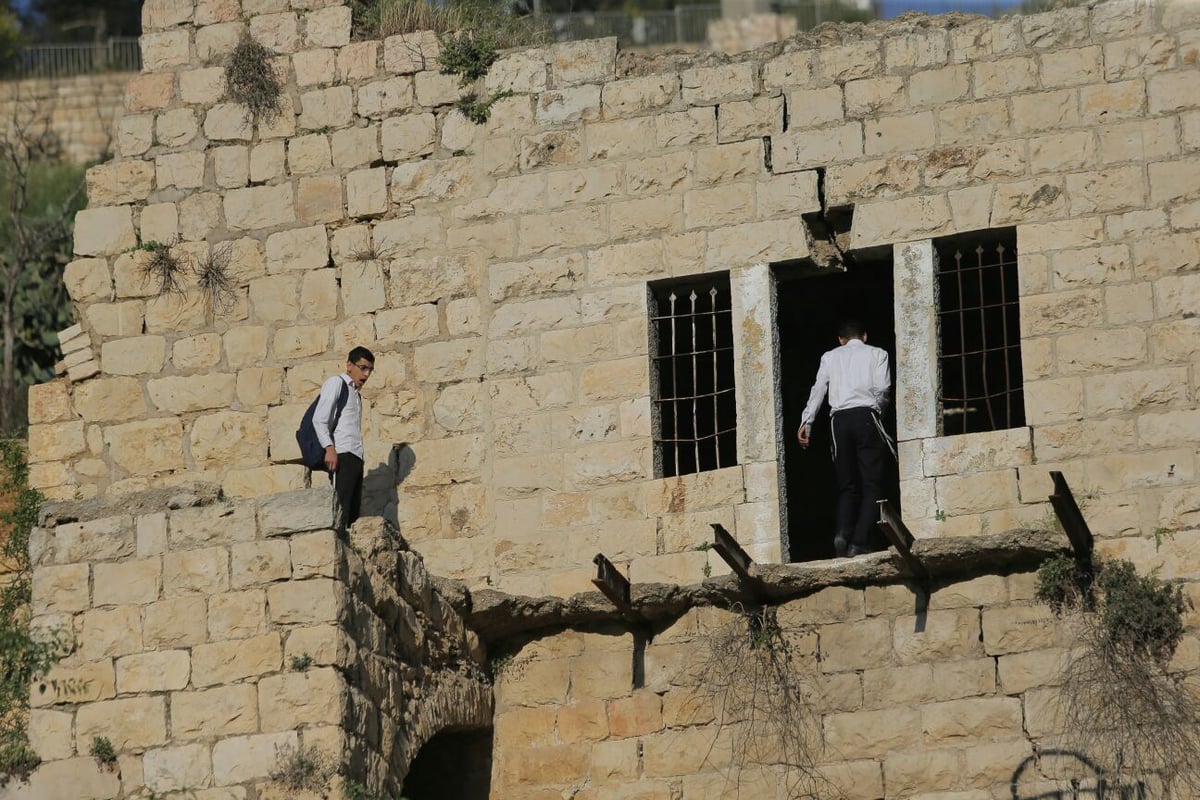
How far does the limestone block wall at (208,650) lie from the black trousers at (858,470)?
9.47 ft

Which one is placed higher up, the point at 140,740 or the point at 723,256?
the point at 723,256

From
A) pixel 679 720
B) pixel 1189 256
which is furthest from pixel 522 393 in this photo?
pixel 1189 256

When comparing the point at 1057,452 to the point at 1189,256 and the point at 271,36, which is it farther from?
the point at 271,36

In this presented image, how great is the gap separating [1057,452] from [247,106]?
5653mm

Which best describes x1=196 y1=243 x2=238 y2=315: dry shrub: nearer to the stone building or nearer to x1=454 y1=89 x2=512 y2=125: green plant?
the stone building

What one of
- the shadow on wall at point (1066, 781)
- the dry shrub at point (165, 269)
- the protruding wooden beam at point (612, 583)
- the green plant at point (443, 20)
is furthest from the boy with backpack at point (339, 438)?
the shadow on wall at point (1066, 781)

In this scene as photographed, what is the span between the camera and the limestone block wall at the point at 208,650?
10180 millimetres

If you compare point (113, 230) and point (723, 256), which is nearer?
point (723, 256)

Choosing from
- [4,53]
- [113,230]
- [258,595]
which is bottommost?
[258,595]

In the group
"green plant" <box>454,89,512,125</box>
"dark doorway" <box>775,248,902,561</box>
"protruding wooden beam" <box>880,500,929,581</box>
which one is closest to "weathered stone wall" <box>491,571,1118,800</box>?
"protruding wooden beam" <box>880,500,929,581</box>

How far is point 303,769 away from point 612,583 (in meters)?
2.47

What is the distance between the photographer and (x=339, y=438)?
1269 cm

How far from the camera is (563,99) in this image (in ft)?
44.7

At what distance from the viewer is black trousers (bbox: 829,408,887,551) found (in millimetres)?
12352
